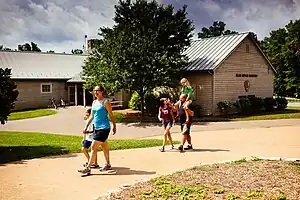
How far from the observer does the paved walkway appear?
17.1 metres

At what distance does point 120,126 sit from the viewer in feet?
65.0

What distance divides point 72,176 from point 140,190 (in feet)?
6.47

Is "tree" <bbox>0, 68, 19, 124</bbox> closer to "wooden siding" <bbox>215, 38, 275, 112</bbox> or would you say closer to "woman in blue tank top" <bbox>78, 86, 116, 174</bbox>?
"woman in blue tank top" <bbox>78, 86, 116, 174</bbox>

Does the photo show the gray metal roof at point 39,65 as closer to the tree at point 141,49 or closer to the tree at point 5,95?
the tree at point 141,49

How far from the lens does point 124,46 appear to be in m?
21.9

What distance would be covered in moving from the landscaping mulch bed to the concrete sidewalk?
2.16 feet

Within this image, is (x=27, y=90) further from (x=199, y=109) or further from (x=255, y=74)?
(x=255, y=74)

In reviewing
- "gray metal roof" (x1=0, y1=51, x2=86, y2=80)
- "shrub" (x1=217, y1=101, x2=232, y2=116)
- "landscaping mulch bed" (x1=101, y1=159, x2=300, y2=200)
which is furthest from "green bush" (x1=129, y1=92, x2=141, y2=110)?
"landscaping mulch bed" (x1=101, y1=159, x2=300, y2=200)

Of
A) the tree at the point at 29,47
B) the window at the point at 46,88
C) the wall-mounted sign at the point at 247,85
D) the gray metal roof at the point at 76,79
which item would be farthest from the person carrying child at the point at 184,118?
the tree at the point at 29,47

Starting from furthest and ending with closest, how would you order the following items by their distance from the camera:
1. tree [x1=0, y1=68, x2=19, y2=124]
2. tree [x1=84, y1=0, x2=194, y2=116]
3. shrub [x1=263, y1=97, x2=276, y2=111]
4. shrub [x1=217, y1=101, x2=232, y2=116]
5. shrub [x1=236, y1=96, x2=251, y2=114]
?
shrub [x1=263, y1=97, x2=276, y2=111]
shrub [x1=236, y1=96, x2=251, y2=114]
shrub [x1=217, y1=101, x2=232, y2=116]
tree [x1=84, y1=0, x2=194, y2=116]
tree [x1=0, y1=68, x2=19, y2=124]

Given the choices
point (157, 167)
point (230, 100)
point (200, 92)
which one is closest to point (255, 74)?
point (230, 100)

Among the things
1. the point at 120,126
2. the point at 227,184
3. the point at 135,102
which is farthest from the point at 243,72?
the point at 227,184

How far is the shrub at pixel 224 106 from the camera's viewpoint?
24500mm

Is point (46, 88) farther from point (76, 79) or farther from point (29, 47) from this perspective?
point (29, 47)
